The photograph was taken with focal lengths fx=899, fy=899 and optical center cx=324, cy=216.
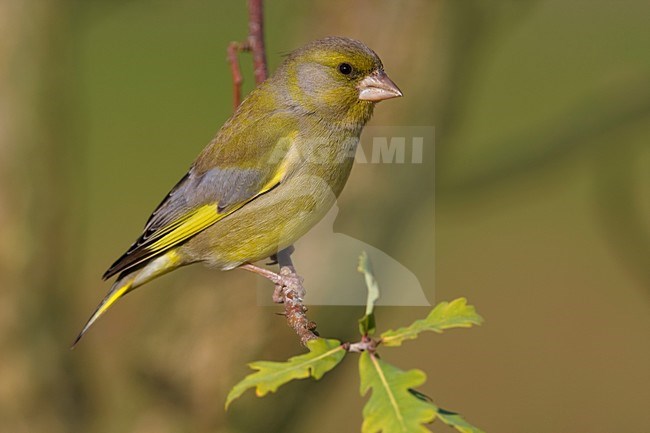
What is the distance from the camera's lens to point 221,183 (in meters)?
4.29

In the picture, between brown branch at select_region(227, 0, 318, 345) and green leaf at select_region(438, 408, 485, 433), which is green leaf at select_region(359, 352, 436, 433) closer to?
green leaf at select_region(438, 408, 485, 433)

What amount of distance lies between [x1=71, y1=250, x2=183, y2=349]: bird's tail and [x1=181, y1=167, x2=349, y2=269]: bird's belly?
0.26ft

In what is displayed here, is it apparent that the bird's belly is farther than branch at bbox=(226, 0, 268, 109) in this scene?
Yes

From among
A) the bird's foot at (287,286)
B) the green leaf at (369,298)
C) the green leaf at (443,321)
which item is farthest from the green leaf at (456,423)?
the bird's foot at (287,286)

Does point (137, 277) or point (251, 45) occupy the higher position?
point (251, 45)

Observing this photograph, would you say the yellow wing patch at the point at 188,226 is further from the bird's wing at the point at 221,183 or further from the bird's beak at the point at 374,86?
the bird's beak at the point at 374,86

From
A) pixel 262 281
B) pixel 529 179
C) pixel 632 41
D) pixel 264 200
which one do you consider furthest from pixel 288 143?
pixel 632 41

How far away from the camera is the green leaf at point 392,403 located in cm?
196

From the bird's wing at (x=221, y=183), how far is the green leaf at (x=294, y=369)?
197cm

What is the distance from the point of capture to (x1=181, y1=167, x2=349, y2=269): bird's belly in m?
3.99

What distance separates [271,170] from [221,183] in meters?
0.27

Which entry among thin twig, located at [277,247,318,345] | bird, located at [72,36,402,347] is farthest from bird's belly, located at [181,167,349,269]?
thin twig, located at [277,247,318,345]

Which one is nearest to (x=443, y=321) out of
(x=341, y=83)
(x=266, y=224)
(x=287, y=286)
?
(x=287, y=286)

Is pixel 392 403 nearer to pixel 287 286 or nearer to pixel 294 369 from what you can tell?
pixel 294 369
